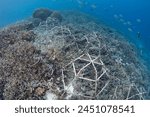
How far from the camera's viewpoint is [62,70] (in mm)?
7223

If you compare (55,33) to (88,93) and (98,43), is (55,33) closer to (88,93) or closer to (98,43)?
(98,43)

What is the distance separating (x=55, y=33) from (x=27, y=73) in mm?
2836

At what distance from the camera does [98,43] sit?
9.07 m

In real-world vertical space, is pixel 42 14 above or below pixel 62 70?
above

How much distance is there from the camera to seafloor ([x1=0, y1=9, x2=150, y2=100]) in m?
6.81

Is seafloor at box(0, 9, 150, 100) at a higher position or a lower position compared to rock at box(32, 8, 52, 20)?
lower

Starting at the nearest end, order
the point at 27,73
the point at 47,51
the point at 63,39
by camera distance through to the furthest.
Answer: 1. the point at 27,73
2. the point at 47,51
3. the point at 63,39

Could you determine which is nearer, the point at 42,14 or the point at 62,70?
the point at 62,70

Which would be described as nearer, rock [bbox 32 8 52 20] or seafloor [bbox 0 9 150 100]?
seafloor [bbox 0 9 150 100]

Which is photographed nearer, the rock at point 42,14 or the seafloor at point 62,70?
the seafloor at point 62,70

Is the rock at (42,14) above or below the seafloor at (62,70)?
above

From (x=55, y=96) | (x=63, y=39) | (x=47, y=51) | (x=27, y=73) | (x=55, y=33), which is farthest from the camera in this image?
(x=55, y=33)

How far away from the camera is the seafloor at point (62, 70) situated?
6.81 meters

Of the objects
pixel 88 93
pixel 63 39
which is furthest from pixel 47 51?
pixel 88 93
